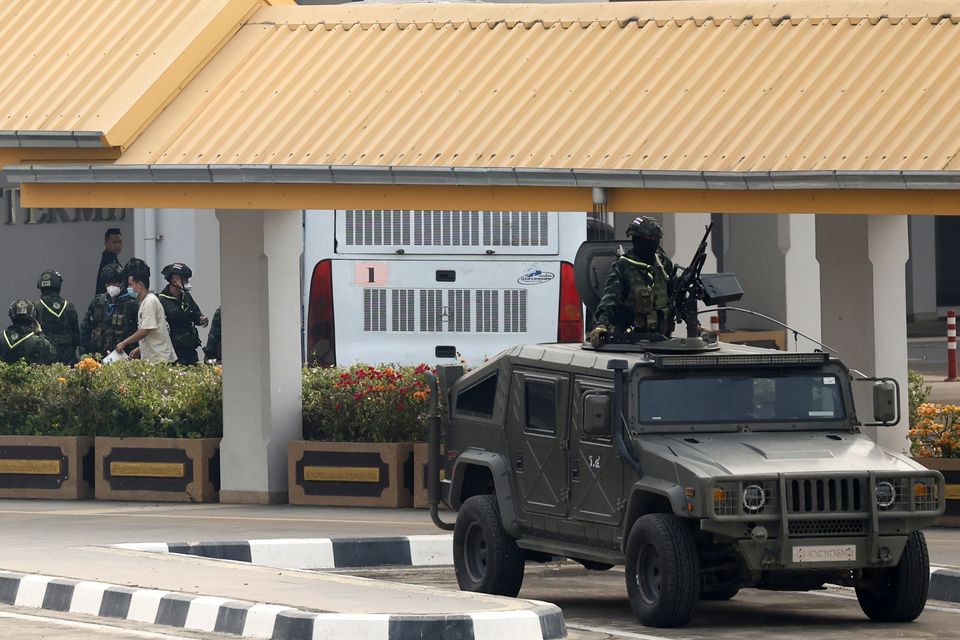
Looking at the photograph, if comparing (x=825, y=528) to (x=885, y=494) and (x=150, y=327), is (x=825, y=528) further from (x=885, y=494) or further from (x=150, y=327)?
(x=150, y=327)

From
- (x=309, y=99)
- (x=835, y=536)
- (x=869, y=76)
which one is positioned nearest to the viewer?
(x=835, y=536)

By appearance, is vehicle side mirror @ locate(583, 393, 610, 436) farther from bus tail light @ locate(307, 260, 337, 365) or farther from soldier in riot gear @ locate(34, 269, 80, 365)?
soldier in riot gear @ locate(34, 269, 80, 365)

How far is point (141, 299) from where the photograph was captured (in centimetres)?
2342

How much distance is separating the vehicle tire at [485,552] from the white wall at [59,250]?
2225 cm

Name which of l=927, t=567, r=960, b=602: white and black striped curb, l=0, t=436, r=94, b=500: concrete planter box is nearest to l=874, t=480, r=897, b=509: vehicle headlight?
l=927, t=567, r=960, b=602: white and black striped curb

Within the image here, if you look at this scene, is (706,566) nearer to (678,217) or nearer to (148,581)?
(148,581)

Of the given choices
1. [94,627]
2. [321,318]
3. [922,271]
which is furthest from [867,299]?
[922,271]

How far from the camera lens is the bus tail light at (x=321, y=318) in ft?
74.3

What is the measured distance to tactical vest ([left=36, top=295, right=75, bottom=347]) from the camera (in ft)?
81.5

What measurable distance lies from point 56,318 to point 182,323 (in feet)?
5.74

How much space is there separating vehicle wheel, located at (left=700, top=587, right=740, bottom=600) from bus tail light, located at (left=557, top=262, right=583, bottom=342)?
9510 mm

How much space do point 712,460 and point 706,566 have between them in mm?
651

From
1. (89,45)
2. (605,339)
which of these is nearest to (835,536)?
(605,339)

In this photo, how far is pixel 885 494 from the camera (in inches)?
466
